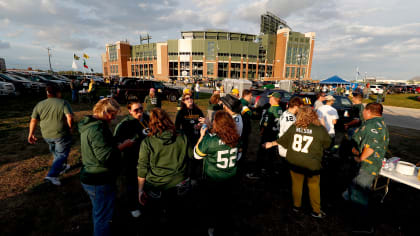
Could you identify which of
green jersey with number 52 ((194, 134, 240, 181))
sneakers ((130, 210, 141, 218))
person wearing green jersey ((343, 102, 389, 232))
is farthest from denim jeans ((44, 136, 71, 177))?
person wearing green jersey ((343, 102, 389, 232))

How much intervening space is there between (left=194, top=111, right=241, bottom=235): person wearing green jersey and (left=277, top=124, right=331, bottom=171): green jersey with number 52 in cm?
118

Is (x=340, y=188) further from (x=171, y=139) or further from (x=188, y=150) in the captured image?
(x=171, y=139)

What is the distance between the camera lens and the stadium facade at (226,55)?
66.4m

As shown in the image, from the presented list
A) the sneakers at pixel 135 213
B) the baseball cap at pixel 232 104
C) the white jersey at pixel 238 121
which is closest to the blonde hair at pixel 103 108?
the baseball cap at pixel 232 104

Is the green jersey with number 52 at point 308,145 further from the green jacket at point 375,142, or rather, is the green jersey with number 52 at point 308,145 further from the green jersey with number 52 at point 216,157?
the green jersey with number 52 at point 216,157


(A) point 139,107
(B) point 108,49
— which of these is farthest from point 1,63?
(A) point 139,107

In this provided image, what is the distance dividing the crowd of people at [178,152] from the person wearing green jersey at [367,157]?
1cm

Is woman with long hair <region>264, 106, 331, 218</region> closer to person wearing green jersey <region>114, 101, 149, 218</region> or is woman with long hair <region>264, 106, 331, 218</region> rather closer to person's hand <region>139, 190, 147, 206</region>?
person's hand <region>139, 190, 147, 206</region>

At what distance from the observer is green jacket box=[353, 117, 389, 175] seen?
9.27 feet

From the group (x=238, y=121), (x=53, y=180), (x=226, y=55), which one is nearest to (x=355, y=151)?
(x=238, y=121)

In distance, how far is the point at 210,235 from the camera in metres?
2.86

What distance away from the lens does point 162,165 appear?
221 centimetres

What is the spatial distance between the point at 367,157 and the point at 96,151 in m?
3.91

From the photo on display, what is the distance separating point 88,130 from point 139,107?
1.08m
